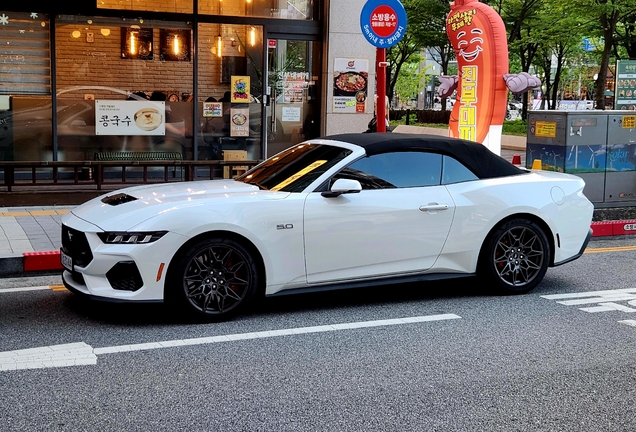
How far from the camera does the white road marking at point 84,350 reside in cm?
523

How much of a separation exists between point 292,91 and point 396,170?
342 inches

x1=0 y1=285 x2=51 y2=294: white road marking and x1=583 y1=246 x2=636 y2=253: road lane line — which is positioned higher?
x1=583 y1=246 x2=636 y2=253: road lane line

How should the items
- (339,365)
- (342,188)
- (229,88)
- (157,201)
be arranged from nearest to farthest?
(339,365)
(157,201)
(342,188)
(229,88)

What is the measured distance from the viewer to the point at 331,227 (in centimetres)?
651

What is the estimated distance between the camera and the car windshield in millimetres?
6773

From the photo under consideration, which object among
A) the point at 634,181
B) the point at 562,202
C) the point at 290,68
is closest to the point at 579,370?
the point at 562,202

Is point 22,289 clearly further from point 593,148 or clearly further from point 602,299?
point 593,148

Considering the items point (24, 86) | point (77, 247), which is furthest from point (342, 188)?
point (24, 86)

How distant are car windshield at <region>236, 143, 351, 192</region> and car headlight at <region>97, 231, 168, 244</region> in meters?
1.21

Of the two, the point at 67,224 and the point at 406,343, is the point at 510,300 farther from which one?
the point at 67,224

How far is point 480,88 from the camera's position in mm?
15766

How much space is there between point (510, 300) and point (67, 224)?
3.84 m

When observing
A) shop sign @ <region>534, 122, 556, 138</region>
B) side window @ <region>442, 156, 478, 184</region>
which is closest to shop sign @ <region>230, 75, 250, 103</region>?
shop sign @ <region>534, 122, 556, 138</region>

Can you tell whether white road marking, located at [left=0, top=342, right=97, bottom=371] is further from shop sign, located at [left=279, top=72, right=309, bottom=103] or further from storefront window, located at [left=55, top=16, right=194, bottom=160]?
shop sign, located at [left=279, top=72, right=309, bottom=103]
